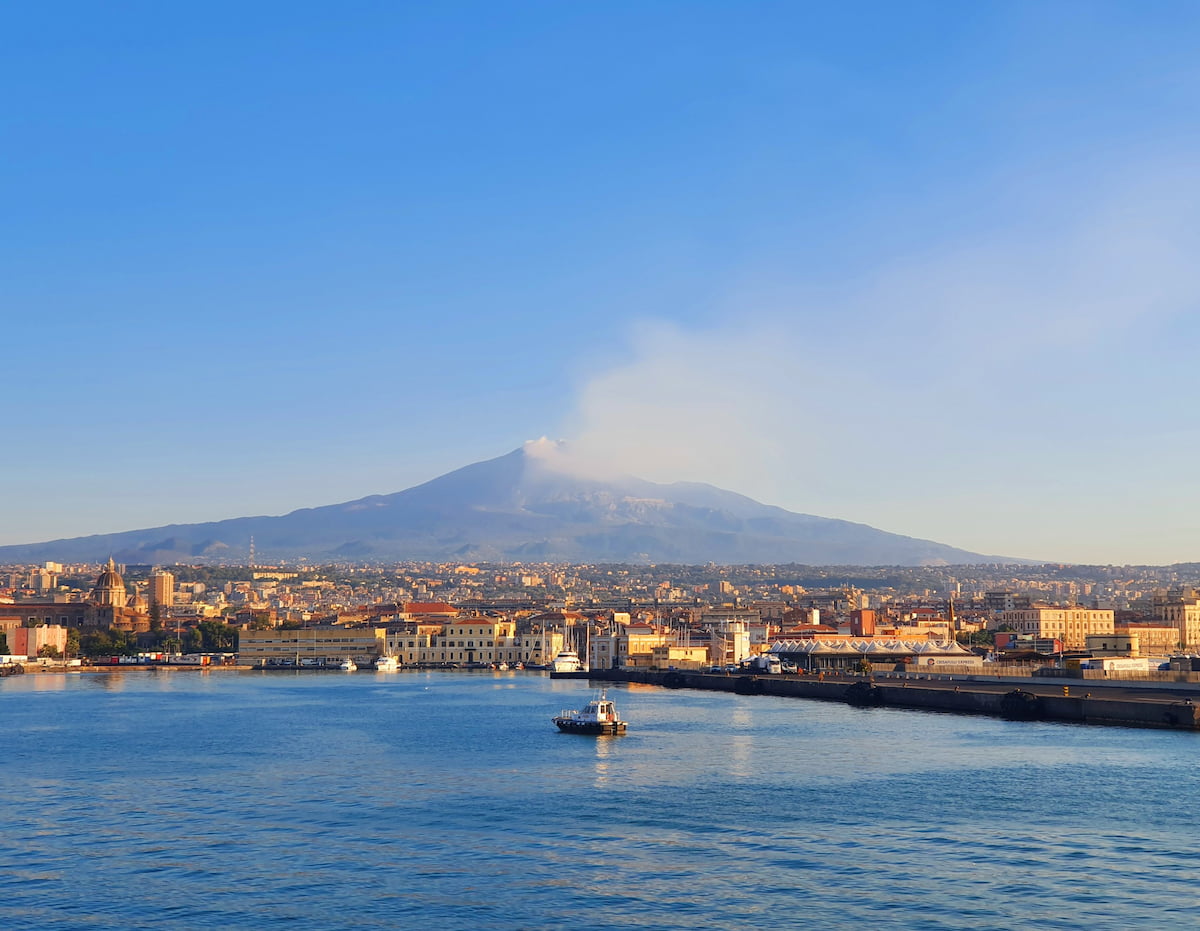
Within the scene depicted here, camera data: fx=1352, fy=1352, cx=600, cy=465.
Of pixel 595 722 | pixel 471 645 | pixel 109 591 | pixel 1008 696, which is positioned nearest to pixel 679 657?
pixel 471 645

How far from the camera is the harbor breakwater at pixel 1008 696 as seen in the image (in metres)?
50.9

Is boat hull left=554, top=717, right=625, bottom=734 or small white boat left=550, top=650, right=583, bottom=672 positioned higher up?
boat hull left=554, top=717, right=625, bottom=734

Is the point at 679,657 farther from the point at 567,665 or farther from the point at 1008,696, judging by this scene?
the point at 1008,696

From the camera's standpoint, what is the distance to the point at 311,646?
14325 centimetres

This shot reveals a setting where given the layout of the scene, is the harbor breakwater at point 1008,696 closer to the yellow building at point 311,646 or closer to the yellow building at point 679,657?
the yellow building at point 679,657

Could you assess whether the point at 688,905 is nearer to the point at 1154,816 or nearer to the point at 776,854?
the point at 776,854

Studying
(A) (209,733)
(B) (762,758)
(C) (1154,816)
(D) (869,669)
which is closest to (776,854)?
(C) (1154,816)

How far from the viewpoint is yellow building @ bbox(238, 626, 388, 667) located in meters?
141

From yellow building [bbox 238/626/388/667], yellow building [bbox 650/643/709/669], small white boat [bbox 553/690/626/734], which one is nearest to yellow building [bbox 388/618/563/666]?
yellow building [bbox 238/626/388/667]

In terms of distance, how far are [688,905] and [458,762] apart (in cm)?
2048

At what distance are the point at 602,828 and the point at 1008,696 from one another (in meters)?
33.5

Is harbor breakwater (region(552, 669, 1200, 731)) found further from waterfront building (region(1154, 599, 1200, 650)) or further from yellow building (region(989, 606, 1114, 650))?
waterfront building (region(1154, 599, 1200, 650))

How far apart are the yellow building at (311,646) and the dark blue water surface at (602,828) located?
88.0 meters

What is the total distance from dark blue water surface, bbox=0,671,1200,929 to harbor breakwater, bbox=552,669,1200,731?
271 centimetres
